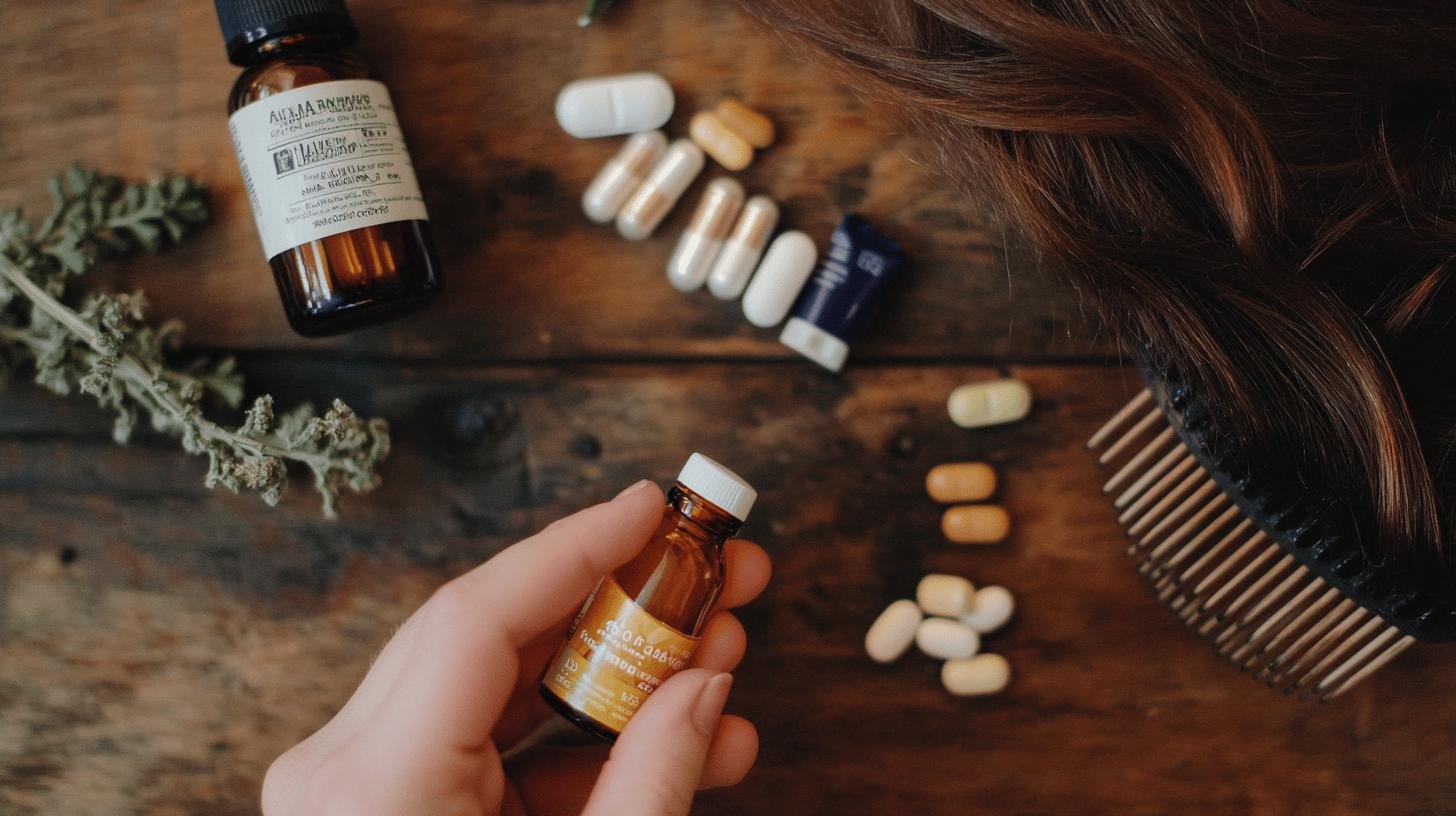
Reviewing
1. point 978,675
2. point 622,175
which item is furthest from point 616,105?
point 978,675

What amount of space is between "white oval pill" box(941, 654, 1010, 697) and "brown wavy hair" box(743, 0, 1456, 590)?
32 cm

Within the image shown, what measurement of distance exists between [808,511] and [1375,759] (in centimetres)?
61

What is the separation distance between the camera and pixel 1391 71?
0.75m

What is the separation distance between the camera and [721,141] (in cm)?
93

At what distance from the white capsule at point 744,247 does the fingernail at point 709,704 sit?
1.29ft

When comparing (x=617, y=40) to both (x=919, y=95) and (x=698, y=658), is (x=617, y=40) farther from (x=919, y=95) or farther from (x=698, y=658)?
(x=698, y=658)

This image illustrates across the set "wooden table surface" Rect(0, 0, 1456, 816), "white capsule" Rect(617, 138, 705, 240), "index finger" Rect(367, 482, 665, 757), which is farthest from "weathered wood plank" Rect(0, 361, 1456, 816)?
"index finger" Rect(367, 482, 665, 757)

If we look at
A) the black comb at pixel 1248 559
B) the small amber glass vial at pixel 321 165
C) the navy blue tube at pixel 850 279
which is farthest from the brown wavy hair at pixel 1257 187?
the small amber glass vial at pixel 321 165

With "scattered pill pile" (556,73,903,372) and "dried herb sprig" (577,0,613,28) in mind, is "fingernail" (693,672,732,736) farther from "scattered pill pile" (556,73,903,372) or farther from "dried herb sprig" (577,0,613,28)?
"dried herb sprig" (577,0,613,28)

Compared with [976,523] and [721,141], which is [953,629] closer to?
[976,523]

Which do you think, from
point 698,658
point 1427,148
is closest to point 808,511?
point 698,658

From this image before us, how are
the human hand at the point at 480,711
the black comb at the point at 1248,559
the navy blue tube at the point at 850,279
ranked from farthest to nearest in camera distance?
1. the navy blue tube at the point at 850,279
2. the black comb at the point at 1248,559
3. the human hand at the point at 480,711

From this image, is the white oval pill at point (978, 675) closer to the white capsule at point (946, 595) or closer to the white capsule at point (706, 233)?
the white capsule at point (946, 595)

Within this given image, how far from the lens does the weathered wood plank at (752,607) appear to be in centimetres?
95
